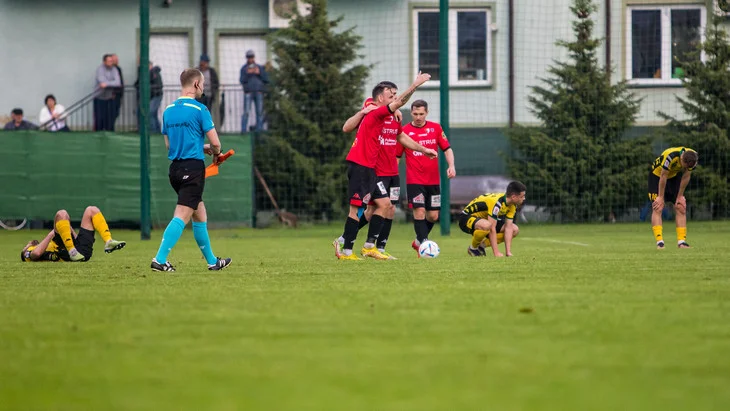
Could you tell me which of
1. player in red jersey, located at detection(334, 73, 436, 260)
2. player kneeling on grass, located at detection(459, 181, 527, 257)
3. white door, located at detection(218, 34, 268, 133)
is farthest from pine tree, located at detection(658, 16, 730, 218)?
player in red jersey, located at detection(334, 73, 436, 260)

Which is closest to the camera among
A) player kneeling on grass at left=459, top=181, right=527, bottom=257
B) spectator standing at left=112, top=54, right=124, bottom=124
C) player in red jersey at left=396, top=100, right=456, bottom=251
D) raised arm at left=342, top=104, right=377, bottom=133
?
raised arm at left=342, top=104, right=377, bottom=133

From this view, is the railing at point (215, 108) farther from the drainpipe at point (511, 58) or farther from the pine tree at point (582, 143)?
the drainpipe at point (511, 58)

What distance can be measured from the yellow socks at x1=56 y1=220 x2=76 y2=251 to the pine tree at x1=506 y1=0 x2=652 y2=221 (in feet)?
45.8

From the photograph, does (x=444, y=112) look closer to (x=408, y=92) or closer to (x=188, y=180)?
(x=408, y=92)

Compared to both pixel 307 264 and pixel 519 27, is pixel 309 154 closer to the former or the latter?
pixel 519 27

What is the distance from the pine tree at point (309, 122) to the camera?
2480 centimetres

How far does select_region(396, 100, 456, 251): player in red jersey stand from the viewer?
15016 mm

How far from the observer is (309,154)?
2498 cm

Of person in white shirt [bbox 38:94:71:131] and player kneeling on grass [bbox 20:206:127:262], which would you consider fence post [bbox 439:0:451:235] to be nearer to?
player kneeling on grass [bbox 20:206:127:262]

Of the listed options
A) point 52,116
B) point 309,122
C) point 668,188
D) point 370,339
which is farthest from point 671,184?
point 52,116

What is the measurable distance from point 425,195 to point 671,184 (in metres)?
3.50

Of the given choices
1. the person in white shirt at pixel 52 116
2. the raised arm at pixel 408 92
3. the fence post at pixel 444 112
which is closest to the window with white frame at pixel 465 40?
the fence post at pixel 444 112

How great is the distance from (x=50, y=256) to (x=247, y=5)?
17067 millimetres

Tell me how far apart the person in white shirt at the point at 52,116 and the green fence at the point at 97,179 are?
230 cm
